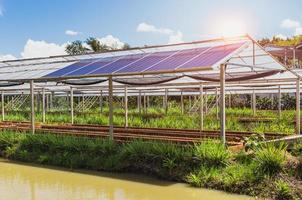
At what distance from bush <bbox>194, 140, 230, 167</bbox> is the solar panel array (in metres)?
1.94

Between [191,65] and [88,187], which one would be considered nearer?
[88,187]

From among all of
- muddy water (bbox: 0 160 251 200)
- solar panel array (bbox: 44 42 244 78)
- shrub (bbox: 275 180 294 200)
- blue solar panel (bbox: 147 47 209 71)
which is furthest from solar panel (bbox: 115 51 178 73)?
shrub (bbox: 275 180 294 200)

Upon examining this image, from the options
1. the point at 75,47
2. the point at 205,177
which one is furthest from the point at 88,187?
the point at 75,47

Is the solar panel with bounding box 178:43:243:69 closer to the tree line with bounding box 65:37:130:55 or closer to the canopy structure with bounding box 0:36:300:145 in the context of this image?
the canopy structure with bounding box 0:36:300:145

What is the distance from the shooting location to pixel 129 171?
10492 mm

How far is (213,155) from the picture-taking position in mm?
9219

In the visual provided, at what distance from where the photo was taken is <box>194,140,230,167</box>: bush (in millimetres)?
9203

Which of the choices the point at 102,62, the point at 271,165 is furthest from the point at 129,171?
the point at 102,62

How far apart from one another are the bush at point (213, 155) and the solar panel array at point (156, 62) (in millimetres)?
1942

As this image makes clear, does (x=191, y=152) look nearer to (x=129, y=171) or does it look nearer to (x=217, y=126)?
(x=129, y=171)

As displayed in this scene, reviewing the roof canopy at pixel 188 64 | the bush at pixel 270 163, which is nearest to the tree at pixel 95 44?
the roof canopy at pixel 188 64

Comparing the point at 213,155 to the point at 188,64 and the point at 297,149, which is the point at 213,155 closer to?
the point at 297,149

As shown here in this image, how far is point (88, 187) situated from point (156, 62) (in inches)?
175

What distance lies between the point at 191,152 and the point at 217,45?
13.4ft
